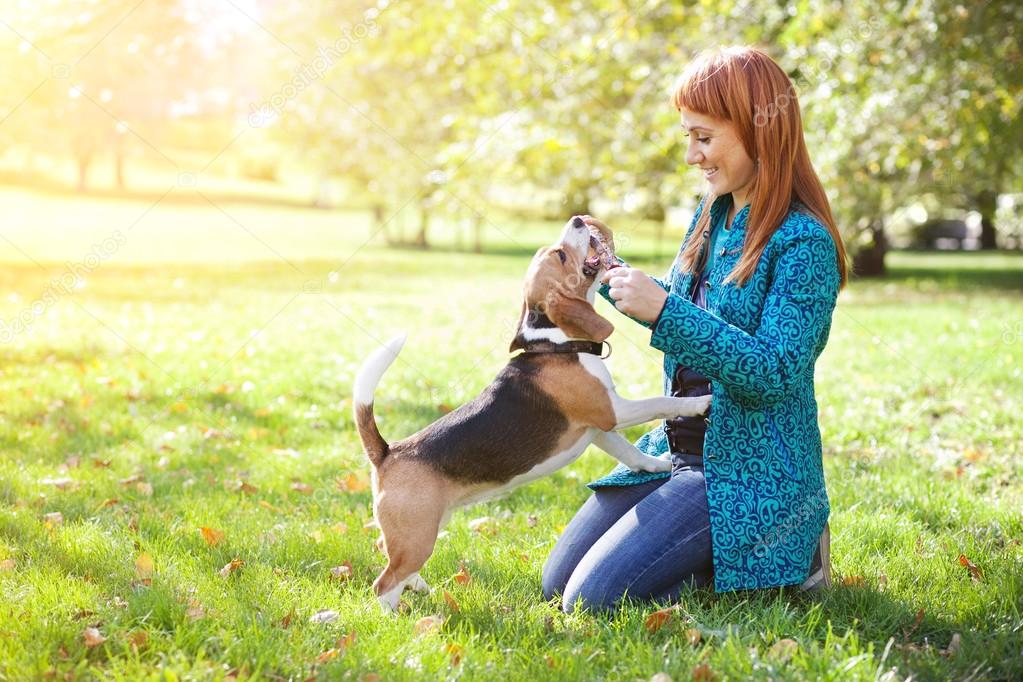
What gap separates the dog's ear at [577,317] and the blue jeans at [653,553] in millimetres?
682

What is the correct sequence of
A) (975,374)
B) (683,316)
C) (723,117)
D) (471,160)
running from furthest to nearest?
(471,160) → (975,374) → (723,117) → (683,316)

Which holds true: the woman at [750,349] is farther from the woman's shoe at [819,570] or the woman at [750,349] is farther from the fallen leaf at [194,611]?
the fallen leaf at [194,611]

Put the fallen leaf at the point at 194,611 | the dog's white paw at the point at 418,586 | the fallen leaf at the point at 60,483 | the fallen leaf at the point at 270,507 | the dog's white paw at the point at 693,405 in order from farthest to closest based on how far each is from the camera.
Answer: the fallen leaf at the point at 60,483 → the fallen leaf at the point at 270,507 → the dog's white paw at the point at 418,586 → the dog's white paw at the point at 693,405 → the fallen leaf at the point at 194,611

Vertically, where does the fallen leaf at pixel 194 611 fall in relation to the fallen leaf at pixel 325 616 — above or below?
above

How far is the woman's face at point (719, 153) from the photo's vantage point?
3.52 meters

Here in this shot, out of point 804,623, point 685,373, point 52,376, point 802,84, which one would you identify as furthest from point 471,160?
point 804,623

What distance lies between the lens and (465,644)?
10.7ft

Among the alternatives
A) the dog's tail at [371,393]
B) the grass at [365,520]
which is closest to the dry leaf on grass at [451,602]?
the grass at [365,520]

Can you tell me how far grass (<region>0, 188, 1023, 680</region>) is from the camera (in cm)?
313

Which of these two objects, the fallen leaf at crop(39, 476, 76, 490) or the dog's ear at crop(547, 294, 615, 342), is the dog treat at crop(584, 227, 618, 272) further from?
the fallen leaf at crop(39, 476, 76, 490)

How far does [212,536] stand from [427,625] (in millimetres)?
1425

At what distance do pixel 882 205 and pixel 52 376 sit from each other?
10.0 meters

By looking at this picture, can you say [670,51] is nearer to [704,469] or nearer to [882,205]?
[882,205]

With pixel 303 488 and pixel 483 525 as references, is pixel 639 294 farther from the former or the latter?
pixel 303 488
